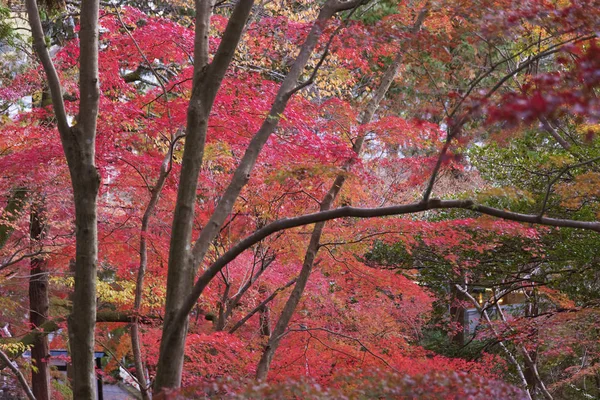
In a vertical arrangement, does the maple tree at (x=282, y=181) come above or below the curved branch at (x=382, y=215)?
above

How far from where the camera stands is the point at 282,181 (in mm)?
5188

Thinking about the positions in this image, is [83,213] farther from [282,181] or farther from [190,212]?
[282,181]

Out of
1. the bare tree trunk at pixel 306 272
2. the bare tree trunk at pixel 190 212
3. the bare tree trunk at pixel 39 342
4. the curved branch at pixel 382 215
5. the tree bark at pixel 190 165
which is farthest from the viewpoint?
the bare tree trunk at pixel 39 342

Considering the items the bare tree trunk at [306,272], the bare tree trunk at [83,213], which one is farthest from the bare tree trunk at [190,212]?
the bare tree trunk at [306,272]

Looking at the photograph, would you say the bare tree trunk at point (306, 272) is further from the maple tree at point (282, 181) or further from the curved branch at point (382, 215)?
the curved branch at point (382, 215)

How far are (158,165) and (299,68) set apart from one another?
9.66 ft

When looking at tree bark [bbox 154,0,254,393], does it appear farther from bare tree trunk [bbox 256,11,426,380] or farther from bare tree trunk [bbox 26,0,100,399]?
bare tree trunk [bbox 256,11,426,380]

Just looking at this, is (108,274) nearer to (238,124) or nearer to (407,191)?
(407,191)

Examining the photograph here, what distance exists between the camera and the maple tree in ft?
13.4

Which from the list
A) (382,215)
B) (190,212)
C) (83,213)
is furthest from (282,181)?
(382,215)

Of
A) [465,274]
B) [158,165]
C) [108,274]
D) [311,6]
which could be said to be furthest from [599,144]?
[108,274]

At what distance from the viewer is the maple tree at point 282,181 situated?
13.4ft

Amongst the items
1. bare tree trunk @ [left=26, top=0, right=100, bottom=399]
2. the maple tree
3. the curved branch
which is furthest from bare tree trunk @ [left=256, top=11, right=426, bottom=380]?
the curved branch

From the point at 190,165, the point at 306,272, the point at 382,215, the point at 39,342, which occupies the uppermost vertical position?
the point at 306,272
